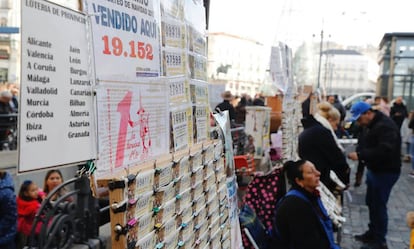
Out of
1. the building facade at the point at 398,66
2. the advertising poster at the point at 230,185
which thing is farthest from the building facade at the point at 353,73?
the advertising poster at the point at 230,185

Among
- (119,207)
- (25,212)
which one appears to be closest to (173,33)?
(119,207)

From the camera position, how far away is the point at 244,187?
6.18 m

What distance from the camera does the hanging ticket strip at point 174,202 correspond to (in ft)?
5.65

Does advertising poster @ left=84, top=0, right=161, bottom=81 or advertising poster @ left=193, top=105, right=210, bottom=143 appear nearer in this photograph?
advertising poster @ left=84, top=0, right=161, bottom=81

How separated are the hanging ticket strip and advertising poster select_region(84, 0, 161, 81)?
1.21ft

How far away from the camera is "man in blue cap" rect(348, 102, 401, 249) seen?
240 inches

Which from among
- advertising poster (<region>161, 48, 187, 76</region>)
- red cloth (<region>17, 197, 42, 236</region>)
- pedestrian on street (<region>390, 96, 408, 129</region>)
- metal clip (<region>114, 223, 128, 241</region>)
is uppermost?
advertising poster (<region>161, 48, 187, 76</region>)

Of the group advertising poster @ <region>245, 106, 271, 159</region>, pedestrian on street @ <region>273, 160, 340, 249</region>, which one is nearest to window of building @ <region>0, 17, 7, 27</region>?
advertising poster @ <region>245, 106, 271, 159</region>

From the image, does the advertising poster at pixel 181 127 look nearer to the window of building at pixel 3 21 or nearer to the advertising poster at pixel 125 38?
the advertising poster at pixel 125 38

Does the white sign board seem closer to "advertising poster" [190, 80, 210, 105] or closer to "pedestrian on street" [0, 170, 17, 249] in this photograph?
"advertising poster" [190, 80, 210, 105]

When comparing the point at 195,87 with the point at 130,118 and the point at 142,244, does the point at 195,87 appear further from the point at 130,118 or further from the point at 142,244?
the point at 142,244

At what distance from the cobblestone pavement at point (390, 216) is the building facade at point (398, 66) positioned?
9.00 m

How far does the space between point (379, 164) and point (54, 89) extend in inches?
209

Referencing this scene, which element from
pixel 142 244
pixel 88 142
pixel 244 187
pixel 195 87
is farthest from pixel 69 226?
pixel 244 187
